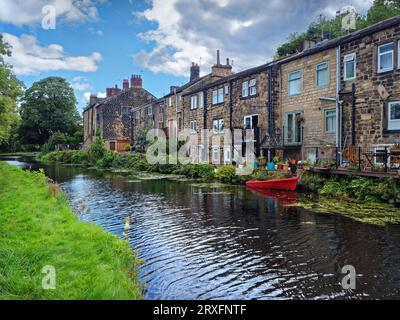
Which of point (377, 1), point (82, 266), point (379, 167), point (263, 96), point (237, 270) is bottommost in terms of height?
point (237, 270)

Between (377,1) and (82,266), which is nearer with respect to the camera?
(82,266)

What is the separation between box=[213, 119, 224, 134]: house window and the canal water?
16.8 meters

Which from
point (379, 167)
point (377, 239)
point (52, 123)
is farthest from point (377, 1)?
point (52, 123)

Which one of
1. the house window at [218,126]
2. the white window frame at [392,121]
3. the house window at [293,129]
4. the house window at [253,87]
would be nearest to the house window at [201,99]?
the house window at [218,126]

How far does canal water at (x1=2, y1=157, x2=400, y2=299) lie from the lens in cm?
726

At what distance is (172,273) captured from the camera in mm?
8102

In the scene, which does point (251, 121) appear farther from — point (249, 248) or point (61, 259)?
point (61, 259)

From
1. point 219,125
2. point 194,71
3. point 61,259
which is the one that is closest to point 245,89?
point 219,125

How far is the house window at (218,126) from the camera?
113ft

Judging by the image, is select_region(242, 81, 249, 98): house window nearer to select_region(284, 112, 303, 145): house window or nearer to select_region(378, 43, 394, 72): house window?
select_region(284, 112, 303, 145): house window

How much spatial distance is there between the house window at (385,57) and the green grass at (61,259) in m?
17.2

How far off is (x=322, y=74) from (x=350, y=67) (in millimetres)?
2269
